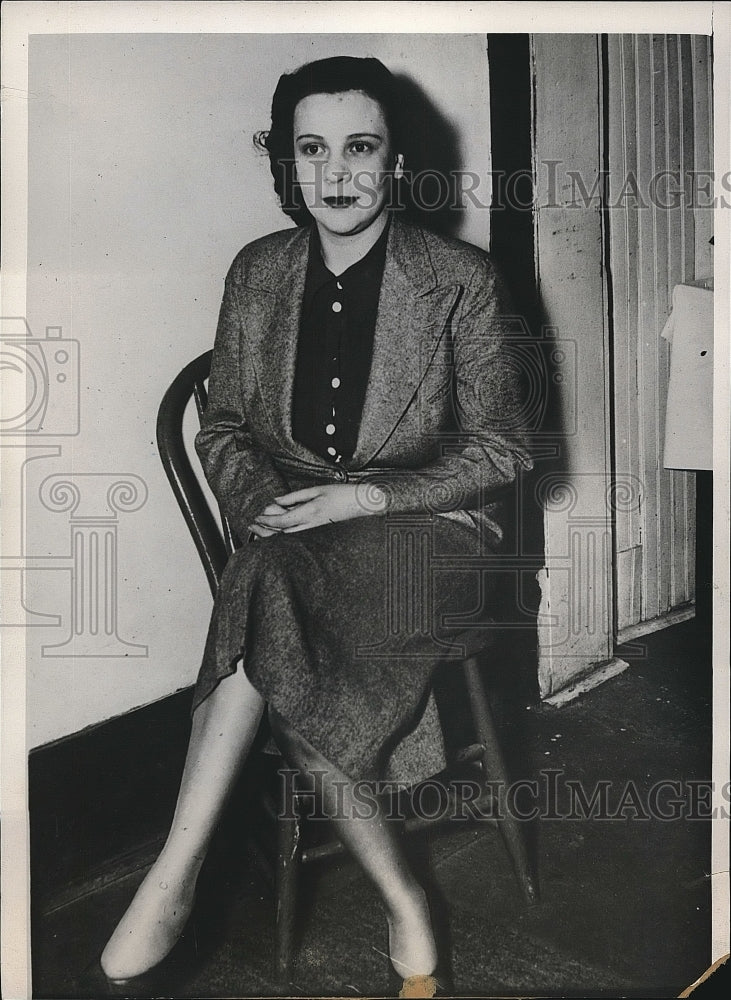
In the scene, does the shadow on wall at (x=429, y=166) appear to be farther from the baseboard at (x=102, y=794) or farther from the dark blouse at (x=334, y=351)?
the baseboard at (x=102, y=794)

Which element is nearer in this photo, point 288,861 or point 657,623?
point 288,861

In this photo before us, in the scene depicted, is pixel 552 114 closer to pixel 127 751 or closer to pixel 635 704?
pixel 635 704

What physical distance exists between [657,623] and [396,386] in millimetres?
660

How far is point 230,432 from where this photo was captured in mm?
1466

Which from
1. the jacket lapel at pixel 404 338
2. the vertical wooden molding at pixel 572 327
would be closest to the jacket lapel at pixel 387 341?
the jacket lapel at pixel 404 338

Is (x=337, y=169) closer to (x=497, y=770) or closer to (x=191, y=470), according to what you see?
(x=191, y=470)

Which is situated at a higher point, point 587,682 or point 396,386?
point 396,386

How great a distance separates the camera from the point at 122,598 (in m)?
1.49

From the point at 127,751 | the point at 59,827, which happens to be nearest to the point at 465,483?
the point at 127,751

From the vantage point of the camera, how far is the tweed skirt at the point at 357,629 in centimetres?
139

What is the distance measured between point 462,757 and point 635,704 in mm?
342
